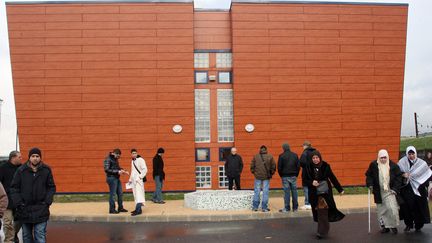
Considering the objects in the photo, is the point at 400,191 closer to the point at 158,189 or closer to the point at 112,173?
the point at 112,173

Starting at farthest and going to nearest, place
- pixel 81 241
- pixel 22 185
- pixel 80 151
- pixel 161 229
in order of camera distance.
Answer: pixel 80 151, pixel 161 229, pixel 81 241, pixel 22 185

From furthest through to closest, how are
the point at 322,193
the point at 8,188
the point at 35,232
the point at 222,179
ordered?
the point at 222,179 < the point at 322,193 < the point at 8,188 < the point at 35,232

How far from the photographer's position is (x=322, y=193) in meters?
8.25

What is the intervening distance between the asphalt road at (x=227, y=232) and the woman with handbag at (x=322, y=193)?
13.9 inches

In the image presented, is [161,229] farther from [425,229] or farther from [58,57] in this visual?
[58,57]

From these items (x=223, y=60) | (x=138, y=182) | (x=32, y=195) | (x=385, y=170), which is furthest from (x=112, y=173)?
(x=223, y=60)

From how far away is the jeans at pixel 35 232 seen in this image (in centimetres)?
632

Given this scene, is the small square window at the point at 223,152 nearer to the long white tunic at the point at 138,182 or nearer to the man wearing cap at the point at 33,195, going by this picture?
the long white tunic at the point at 138,182

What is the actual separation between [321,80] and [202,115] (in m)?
5.11

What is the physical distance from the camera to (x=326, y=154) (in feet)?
57.7

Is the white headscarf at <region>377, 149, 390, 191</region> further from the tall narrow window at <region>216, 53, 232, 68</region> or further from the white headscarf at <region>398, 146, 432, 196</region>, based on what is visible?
the tall narrow window at <region>216, 53, 232, 68</region>

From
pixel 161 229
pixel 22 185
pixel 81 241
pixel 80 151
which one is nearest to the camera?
pixel 22 185

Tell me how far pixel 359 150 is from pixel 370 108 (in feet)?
5.93

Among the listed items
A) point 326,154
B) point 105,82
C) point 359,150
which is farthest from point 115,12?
point 359,150
